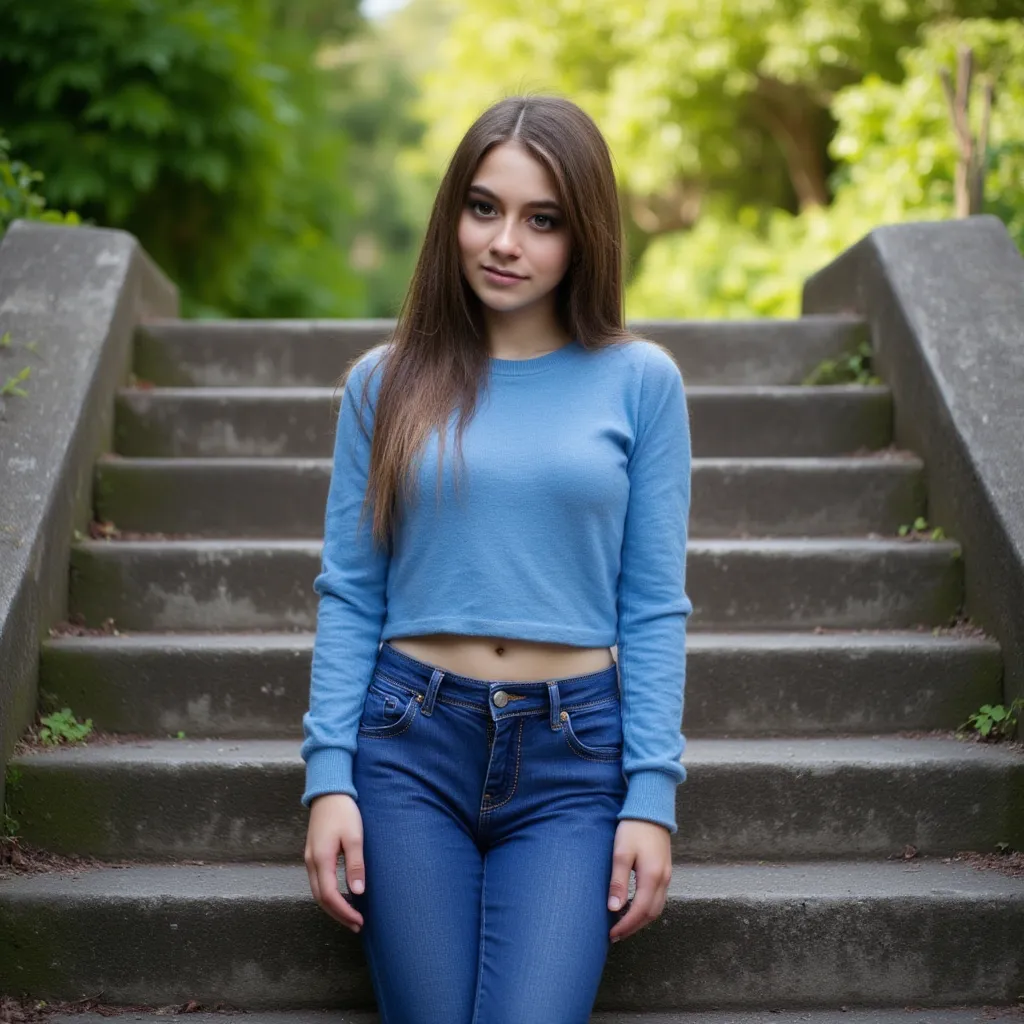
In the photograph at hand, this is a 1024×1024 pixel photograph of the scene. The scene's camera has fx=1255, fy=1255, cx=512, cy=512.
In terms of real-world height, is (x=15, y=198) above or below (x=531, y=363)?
above

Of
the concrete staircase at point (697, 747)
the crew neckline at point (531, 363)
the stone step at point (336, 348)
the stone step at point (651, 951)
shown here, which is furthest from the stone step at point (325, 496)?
the crew neckline at point (531, 363)

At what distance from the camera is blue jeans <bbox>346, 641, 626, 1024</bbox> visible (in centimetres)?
209

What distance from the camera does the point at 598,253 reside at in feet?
7.79

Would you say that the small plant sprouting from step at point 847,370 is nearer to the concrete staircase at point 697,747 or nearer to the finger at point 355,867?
the concrete staircase at point 697,747

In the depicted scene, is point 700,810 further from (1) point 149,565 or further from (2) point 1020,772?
(1) point 149,565

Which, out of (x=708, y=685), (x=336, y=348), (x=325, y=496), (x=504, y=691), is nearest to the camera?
(x=504, y=691)

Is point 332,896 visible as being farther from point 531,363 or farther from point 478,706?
point 531,363

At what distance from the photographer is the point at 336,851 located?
2186 millimetres

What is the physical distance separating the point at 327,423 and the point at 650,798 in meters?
2.34

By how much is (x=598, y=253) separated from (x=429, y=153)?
64.8ft

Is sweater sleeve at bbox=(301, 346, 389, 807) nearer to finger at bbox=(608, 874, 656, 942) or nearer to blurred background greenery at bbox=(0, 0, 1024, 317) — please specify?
finger at bbox=(608, 874, 656, 942)

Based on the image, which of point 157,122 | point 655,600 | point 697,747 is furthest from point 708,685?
point 157,122

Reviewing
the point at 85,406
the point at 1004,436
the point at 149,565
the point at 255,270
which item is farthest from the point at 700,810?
the point at 255,270

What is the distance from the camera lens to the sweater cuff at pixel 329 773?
2.20 meters
